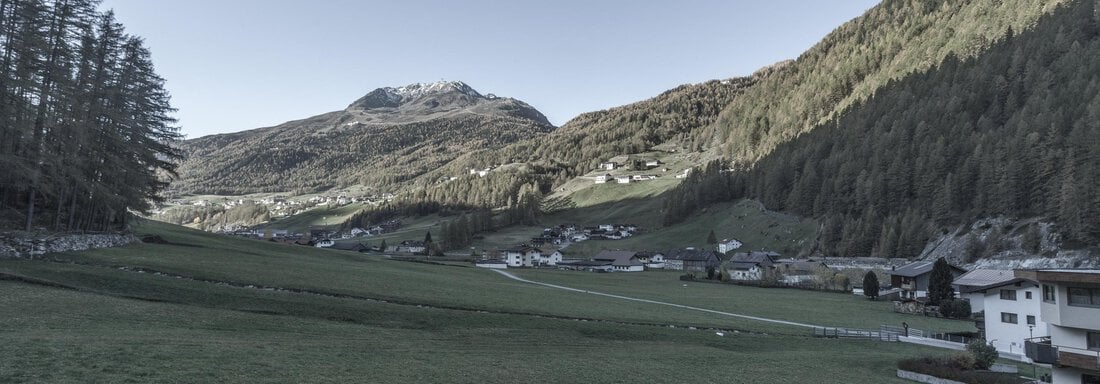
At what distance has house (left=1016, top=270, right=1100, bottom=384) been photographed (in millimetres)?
27594

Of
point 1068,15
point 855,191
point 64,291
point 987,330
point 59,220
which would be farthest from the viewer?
point 1068,15

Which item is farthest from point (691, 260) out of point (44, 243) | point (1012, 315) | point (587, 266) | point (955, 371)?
point (44, 243)

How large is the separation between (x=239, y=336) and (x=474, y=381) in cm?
1163

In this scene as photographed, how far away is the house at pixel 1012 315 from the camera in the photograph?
138 ft

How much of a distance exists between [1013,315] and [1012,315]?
2.7 inches

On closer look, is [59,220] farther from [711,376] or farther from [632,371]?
[711,376]

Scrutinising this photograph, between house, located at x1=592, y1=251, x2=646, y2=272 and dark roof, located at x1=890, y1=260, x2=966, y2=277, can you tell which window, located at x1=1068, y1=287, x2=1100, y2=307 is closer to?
dark roof, located at x1=890, y1=260, x2=966, y2=277

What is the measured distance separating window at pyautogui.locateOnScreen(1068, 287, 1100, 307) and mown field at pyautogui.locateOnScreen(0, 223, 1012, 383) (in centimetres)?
932

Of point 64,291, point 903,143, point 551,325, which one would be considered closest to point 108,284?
point 64,291

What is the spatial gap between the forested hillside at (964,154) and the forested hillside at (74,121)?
12584 cm

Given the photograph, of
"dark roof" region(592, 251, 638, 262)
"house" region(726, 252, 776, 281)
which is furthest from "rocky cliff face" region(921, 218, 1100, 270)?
"dark roof" region(592, 251, 638, 262)

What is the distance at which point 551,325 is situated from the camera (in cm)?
4031

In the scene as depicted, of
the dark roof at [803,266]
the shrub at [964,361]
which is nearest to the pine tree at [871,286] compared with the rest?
the dark roof at [803,266]

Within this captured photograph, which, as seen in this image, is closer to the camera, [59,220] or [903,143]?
[59,220]
